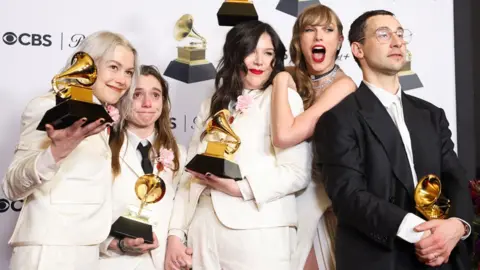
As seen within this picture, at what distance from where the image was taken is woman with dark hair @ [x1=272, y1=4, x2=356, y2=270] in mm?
2584

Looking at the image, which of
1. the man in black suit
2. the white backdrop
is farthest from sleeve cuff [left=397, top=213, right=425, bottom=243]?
the white backdrop

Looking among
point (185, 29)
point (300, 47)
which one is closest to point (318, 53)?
point (300, 47)

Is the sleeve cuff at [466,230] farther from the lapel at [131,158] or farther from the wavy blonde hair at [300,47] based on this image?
the lapel at [131,158]

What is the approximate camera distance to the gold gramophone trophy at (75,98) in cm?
207

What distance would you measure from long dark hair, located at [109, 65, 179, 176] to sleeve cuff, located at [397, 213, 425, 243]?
3.64 ft

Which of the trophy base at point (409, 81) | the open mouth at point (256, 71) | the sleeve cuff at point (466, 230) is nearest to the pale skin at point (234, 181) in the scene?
the open mouth at point (256, 71)

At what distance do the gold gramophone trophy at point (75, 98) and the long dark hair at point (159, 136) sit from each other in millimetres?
559

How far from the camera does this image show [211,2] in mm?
3666

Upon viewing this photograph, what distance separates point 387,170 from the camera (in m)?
2.36

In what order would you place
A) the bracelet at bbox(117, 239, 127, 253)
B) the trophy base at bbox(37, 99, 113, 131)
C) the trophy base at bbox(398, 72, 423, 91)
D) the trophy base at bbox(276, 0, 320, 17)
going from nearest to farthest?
1. the trophy base at bbox(37, 99, 113, 131)
2. the bracelet at bbox(117, 239, 127, 253)
3. the trophy base at bbox(276, 0, 320, 17)
4. the trophy base at bbox(398, 72, 423, 91)

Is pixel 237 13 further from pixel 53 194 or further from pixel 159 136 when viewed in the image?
pixel 53 194

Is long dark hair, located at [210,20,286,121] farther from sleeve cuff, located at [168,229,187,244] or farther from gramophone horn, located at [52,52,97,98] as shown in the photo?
gramophone horn, located at [52,52,97,98]

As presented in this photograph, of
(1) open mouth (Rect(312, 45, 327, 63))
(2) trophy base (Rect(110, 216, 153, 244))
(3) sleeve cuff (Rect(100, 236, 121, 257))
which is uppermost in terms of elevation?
(1) open mouth (Rect(312, 45, 327, 63))

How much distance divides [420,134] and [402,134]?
69 millimetres
